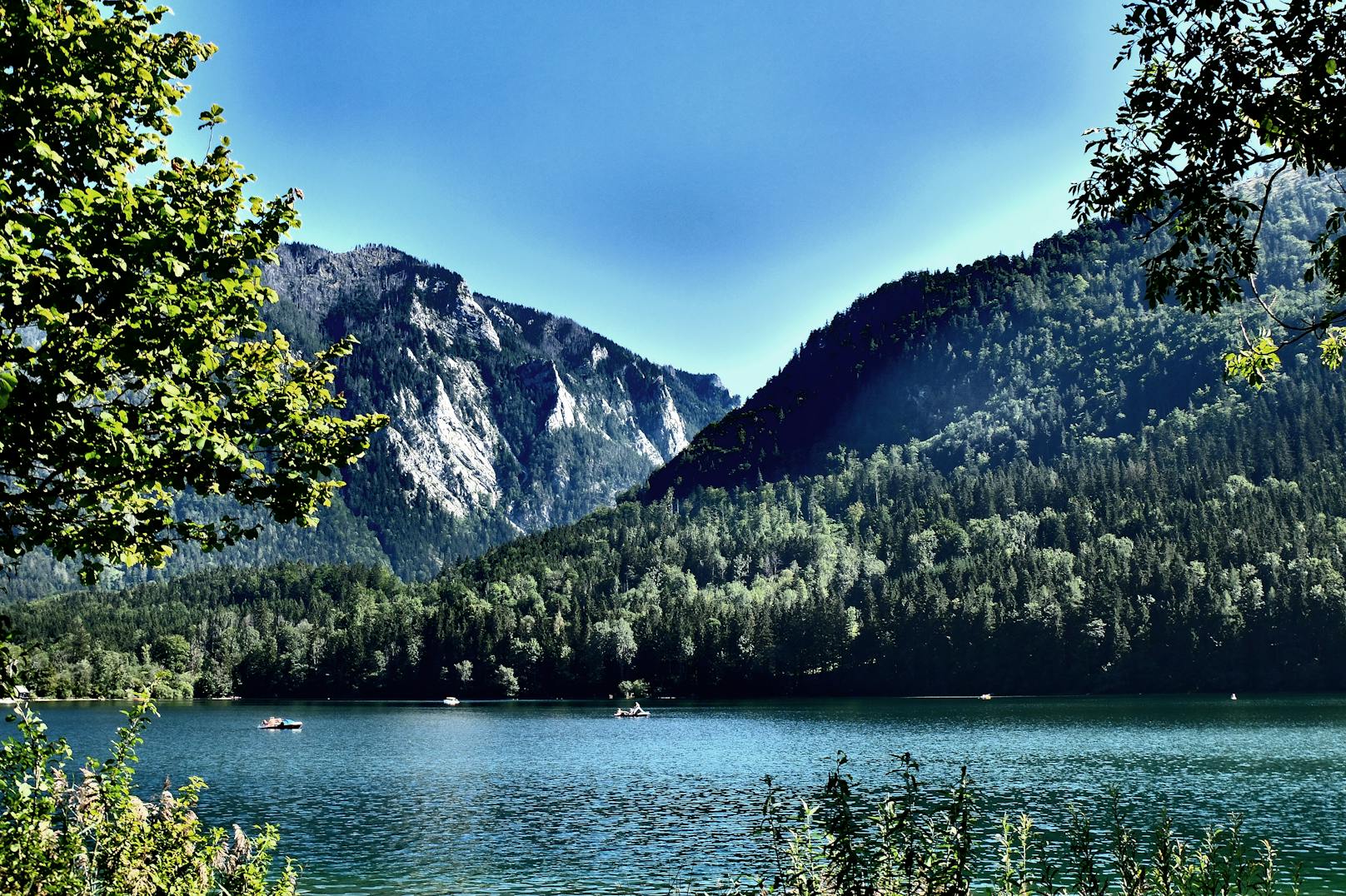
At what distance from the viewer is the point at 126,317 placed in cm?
1370

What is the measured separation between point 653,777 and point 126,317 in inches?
2957

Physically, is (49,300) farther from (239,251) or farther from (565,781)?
(565,781)

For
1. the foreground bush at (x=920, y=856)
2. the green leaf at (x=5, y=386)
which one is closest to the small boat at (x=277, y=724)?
the foreground bush at (x=920, y=856)

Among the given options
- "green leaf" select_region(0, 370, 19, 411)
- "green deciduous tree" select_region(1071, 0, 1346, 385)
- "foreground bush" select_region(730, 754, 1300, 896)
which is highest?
"green deciduous tree" select_region(1071, 0, 1346, 385)

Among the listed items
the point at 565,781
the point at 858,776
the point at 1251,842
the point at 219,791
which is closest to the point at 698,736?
the point at 565,781

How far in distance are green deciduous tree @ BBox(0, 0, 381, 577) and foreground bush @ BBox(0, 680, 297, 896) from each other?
3038mm

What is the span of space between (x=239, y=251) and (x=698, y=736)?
113 metres

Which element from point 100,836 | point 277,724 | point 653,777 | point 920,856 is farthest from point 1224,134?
point 277,724

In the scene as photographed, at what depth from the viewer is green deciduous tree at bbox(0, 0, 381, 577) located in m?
13.2

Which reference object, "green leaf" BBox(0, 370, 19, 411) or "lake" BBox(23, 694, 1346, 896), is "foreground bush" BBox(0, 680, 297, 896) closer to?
"green leaf" BBox(0, 370, 19, 411)

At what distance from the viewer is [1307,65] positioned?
1168 centimetres

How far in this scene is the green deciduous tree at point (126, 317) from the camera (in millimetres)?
13219

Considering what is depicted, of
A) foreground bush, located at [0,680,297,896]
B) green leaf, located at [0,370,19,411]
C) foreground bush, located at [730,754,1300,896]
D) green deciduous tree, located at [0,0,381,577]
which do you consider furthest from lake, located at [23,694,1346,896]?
green leaf, located at [0,370,19,411]

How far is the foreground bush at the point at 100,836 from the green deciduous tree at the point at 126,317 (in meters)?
3.04
